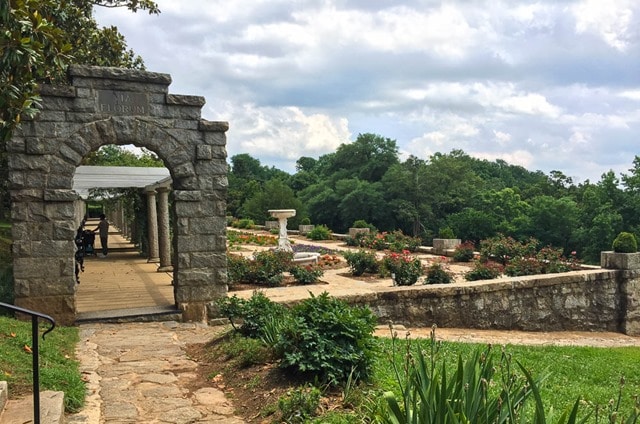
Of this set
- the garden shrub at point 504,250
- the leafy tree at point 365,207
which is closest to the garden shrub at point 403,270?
the garden shrub at point 504,250

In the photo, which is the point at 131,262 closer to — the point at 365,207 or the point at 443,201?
the point at 365,207

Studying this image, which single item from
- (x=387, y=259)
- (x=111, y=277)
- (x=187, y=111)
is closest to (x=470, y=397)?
(x=187, y=111)

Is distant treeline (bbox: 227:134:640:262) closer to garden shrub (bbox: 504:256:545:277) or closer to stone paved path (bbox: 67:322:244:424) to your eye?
garden shrub (bbox: 504:256:545:277)

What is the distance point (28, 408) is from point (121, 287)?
765 centimetres

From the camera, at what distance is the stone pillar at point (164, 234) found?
14.0 meters

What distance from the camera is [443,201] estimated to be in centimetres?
4106

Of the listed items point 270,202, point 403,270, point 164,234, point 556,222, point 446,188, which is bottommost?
point 403,270

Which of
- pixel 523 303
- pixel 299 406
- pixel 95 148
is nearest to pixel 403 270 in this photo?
pixel 523 303

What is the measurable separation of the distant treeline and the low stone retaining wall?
13462mm

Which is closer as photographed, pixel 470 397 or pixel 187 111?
pixel 470 397

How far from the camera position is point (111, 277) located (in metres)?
12.9

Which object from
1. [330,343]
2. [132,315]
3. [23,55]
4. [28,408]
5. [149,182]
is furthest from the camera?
[149,182]

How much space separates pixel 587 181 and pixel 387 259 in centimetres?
4029

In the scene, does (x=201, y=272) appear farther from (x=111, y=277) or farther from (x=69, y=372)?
(x=111, y=277)
